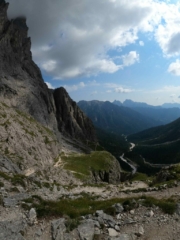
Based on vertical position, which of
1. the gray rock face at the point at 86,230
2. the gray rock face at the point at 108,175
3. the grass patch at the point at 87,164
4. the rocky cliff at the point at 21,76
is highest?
the rocky cliff at the point at 21,76

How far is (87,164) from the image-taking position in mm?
98375

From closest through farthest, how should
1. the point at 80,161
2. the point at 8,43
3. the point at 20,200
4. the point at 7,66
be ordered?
the point at 20,200
the point at 80,161
the point at 7,66
the point at 8,43

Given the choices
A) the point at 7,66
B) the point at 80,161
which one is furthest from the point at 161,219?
the point at 7,66

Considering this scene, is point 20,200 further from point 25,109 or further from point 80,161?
point 25,109

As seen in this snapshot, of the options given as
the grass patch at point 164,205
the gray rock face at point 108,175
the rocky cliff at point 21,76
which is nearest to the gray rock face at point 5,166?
the grass patch at point 164,205

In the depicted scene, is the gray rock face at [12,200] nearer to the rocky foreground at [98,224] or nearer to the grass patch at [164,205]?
the rocky foreground at [98,224]

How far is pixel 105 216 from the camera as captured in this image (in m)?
18.8

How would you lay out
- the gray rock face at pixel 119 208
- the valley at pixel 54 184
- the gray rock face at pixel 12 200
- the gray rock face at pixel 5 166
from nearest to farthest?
1. the valley at pixel 54 184
2. the gray rock face at pixel 119 208
3. the gray rock face at pixel 12 200
4. the gray rock face at pixel 5 166

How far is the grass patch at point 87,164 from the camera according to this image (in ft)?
286

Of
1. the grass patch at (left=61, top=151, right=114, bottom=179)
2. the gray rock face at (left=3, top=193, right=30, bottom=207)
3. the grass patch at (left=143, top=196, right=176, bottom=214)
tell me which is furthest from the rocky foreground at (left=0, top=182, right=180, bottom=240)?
the grass patch at (left=61, top=151, right=114, bottom=179)

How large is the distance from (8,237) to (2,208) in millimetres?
5529

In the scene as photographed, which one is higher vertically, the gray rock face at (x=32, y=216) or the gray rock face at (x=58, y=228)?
the gray rock face at (x=32, y=216)

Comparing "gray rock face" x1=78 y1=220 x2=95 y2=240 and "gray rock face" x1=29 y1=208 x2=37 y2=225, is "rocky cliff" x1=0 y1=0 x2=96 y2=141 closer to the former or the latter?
"gray rock face" x1=29 y1=208 x2=37 y2=225

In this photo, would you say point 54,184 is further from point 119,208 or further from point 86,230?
point 86,230
